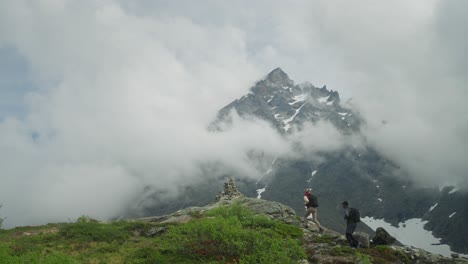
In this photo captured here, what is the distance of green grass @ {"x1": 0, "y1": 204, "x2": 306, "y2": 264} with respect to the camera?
2191 centimetres

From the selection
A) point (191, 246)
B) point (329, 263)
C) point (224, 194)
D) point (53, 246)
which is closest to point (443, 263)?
point (329, 263)

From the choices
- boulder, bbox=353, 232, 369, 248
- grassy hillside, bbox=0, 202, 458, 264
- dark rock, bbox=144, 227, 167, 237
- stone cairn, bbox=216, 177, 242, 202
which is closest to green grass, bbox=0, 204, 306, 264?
grassy hillside, bbox=0, 202, 458, 264

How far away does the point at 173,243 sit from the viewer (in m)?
25.8

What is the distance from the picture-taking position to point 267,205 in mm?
48281

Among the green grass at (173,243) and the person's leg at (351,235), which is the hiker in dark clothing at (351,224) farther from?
the green grass at (173,243)

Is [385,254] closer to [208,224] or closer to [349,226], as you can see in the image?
[349,226]

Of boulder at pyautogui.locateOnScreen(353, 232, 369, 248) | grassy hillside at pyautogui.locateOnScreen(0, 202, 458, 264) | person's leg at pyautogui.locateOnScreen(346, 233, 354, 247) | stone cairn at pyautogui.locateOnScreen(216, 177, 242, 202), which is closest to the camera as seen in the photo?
A: grassy hillside at pyautogui.locateOnScreen(0, 202, 458, 264)

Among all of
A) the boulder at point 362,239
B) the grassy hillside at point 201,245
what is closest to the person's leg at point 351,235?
the boulder at point 362,239

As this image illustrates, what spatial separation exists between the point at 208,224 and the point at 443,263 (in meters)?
17.8

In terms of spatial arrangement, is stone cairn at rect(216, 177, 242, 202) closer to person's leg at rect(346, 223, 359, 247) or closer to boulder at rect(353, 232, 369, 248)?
boulder at rect(353, 232, 369, 248)

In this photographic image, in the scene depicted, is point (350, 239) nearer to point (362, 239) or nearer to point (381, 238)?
point (362, 239)

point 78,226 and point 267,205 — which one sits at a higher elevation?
point 267,205

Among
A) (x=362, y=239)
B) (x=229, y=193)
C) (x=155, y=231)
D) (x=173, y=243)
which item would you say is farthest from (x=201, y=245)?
(x=229, y=193)

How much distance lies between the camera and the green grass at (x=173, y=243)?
2191 cm
